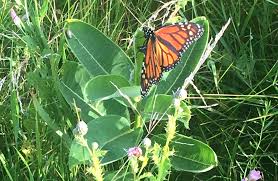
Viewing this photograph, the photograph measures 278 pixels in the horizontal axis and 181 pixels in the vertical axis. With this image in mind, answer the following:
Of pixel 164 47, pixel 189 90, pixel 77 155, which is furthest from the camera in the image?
pixel 189 90

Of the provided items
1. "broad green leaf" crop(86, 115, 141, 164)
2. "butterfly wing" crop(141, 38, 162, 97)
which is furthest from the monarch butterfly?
"broad green leaf" crop(86, 115, 141, 164)

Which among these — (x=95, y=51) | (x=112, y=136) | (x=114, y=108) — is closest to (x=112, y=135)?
(x=112, y=136)

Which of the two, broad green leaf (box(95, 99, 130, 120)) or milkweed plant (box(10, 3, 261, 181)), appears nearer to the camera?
milkweed plant (box(10, 3, 261, 181))

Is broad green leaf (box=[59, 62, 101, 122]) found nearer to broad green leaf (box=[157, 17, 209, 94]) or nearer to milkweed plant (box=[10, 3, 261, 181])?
milkweed plant (box=[10, 3, 261, 181])

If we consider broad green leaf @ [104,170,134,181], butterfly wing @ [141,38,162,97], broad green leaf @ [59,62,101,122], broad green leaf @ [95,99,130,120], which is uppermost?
butterfly wing @ [141,38,162,97]

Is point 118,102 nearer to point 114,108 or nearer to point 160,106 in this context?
point 114,108

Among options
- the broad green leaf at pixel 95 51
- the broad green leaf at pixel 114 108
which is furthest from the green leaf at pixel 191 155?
the broad green leaf at pixel 95 51

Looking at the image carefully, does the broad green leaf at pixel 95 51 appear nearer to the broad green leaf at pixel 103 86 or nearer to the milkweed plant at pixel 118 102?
the milkweed plant at pixel 118 102
